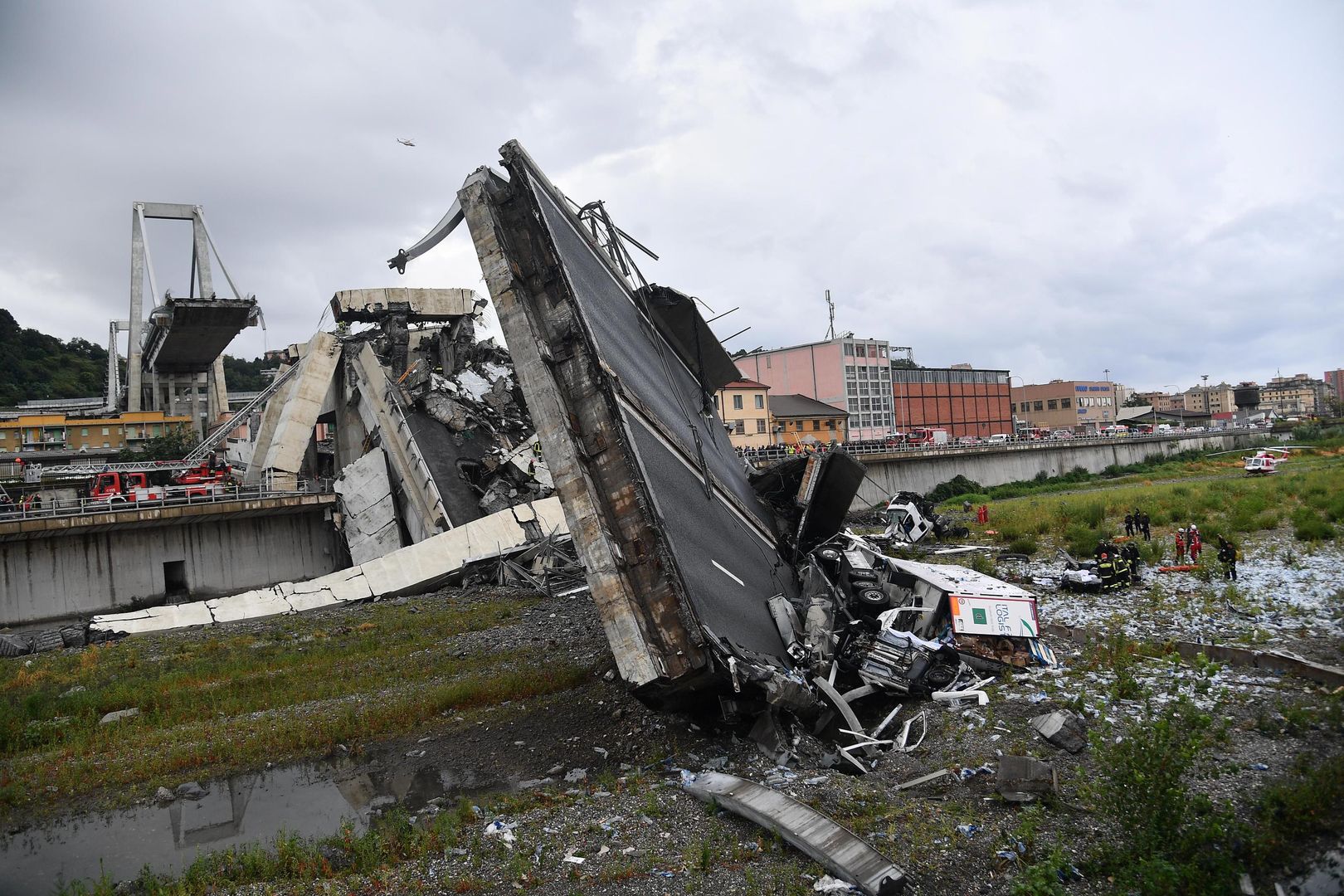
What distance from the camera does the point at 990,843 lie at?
541 cm

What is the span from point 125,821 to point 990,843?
25.0 feet

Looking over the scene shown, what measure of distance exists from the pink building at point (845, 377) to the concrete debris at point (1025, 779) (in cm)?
5382

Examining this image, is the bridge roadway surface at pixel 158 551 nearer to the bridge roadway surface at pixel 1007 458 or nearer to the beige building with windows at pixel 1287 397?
the bridge roadway surface at pixel 1007 458

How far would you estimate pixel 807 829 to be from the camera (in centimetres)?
571

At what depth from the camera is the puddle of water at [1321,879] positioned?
4.40 meters

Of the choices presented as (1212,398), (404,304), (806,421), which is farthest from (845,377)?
(1212,398)

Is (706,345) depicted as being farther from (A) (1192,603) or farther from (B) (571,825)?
(B) (571,825)

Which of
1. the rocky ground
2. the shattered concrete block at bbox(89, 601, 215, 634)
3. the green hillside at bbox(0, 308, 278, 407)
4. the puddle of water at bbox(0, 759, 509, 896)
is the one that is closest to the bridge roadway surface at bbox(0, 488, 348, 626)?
the shattered concrete block at bbox(89, 601, 215, 634)

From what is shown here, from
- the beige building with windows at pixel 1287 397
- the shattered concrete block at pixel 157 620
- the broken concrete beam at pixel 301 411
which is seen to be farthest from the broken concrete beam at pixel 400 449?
the beige building with windows at pixel 1287 397

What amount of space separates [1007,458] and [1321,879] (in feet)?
158

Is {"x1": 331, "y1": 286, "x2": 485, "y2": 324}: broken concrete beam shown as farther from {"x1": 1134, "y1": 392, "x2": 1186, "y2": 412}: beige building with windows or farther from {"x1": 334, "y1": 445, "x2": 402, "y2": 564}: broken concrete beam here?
{"x1": 1134, "y1": 392, "x2": 1186, "y2": 412}: beige building with windows

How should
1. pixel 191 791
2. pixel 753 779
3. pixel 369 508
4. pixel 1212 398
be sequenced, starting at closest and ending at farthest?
1. pixel 753 779
2. pixel 191 791
3. pixel 369 508
4. pixel 1212 398

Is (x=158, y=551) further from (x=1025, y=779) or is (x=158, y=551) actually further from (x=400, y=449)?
(x=1025, y=779)

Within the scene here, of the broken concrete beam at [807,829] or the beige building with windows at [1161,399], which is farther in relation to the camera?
the beige building with windows at [1161,399]
